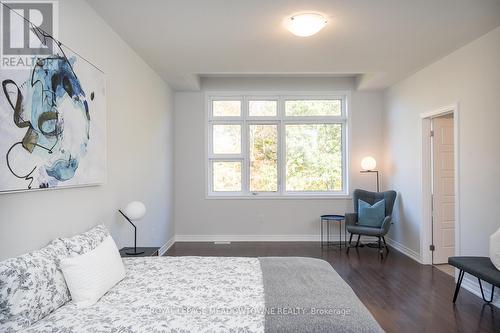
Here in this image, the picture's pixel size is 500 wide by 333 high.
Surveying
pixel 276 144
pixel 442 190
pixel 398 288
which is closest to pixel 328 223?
pixel 276 144

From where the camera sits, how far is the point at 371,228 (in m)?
4.66

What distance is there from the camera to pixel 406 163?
4.65m

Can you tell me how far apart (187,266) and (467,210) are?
3062 mm

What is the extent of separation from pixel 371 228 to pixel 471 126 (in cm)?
202

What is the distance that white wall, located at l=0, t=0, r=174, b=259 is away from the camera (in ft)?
6.07

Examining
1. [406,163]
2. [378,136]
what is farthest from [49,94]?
[378,136]

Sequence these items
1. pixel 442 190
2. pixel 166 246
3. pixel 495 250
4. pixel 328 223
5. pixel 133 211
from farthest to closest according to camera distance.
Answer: pixel 328 223 < pixel 166 246 < pixel 442 190 < pixel 133 211 < pixel 495 250

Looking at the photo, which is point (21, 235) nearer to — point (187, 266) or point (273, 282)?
point (187, 266)

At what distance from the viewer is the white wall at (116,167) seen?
185 cm

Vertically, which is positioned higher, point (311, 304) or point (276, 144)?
point (276, 144)

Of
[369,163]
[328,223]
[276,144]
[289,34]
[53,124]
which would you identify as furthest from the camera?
[276,144]

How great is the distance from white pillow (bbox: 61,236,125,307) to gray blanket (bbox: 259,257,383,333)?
3.23 ft

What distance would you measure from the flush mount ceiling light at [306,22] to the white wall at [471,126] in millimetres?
1783

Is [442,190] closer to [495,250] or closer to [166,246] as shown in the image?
[495,250]
